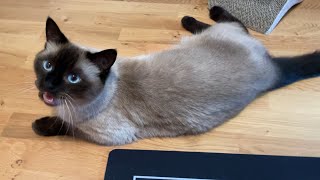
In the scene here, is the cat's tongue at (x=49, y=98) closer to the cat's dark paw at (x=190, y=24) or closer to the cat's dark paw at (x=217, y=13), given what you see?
the cat's dark paw at (x=190, y=24)

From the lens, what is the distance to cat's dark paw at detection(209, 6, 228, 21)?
1.67 metres

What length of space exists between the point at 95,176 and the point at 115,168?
0.11 meters

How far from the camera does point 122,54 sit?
157 centimetres

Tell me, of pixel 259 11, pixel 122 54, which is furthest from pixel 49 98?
pixel 259 11

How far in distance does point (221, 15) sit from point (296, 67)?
1.55 ft

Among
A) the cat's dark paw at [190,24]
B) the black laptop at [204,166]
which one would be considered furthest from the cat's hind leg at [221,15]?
the black laptop at [204,166]

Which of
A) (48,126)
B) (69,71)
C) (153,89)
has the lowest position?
(48,126)

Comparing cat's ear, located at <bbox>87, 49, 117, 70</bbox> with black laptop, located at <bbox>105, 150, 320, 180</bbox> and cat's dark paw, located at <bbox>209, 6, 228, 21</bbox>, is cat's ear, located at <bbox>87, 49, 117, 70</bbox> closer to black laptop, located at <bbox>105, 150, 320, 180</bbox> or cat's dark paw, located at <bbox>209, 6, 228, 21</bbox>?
black laptop, located at <bbox>105, 150, 320, 180</bbox>

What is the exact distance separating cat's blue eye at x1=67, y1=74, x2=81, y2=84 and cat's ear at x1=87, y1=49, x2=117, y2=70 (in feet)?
0.23

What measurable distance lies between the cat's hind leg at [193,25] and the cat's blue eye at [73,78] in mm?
739

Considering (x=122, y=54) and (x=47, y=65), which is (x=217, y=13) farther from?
(x=47, y=65)

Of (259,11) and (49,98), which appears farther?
(259,11)

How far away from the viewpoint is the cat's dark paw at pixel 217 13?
1674 millimetres

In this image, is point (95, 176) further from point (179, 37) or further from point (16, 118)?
point (179, 37)
